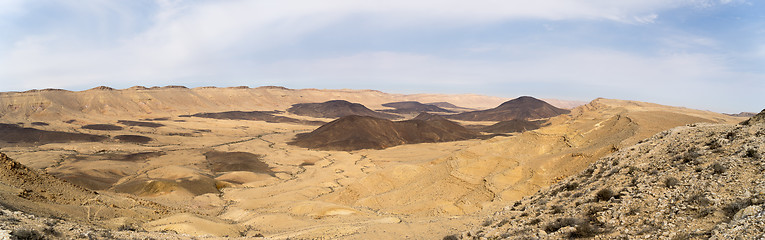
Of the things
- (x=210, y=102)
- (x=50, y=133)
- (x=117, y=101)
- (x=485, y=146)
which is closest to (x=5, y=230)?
(x=485, y=146)

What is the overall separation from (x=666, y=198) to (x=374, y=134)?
60181 mm

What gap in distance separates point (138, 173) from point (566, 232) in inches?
1604

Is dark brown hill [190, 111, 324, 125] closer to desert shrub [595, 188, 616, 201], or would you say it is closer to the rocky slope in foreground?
the rocky slope in foreground

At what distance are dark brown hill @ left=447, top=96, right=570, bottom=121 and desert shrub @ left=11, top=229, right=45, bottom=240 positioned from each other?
402 feet

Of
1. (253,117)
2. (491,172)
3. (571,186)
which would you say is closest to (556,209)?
(571,186)

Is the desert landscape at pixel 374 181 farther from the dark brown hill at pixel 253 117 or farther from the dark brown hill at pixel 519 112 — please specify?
the dark brown hill at pixel 519 112

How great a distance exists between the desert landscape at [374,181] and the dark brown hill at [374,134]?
344 mm

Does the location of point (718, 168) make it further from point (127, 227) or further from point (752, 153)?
point (127, 227)

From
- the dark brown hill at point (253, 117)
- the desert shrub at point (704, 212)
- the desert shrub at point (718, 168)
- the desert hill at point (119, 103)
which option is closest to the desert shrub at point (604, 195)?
the desert shrub at point (718, 168)

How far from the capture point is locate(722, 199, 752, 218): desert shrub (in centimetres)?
646

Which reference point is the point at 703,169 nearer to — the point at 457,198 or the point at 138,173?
the point at 457,198

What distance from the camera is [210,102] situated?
136 m

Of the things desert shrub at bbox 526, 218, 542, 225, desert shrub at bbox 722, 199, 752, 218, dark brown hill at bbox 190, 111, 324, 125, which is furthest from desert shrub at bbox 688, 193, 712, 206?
dark brown hill at bbox 190, 111, 324, 125

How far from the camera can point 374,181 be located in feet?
89.0
